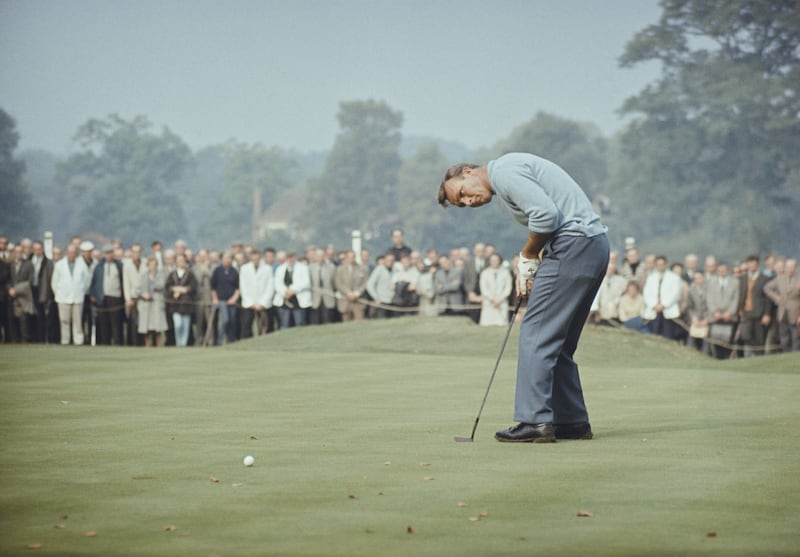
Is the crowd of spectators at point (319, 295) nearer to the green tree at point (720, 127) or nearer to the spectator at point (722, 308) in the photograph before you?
the spectator at point (722, 308)

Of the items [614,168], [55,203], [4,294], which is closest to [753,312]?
[4,294]

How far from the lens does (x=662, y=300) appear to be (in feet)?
86.3

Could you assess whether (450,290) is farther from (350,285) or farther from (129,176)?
(129,176)

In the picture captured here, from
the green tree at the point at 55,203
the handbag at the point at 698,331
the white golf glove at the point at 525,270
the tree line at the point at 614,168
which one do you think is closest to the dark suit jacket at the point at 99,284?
the handbag at the point at 698,331

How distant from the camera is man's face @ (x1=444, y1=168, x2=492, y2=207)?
29.0 feet

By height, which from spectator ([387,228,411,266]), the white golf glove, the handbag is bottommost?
the handbag

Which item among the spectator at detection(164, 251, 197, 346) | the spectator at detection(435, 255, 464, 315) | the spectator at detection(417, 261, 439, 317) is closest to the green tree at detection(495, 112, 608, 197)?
the spectator at detection(417, 261, 439, 317)

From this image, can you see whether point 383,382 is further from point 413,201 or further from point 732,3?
point 413,201

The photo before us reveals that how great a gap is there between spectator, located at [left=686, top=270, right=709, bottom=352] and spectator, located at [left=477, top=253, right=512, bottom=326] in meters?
3.63

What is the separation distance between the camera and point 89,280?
27062 mm

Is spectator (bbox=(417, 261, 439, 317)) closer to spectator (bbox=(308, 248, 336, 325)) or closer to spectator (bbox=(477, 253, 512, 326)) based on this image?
spectator (bbox=(308, 248, 336, 325))

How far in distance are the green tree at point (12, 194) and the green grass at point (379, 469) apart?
74.7m

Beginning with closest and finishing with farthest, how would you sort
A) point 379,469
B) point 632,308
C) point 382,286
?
1. point 379,469
2. point 632,308
3. point 382,286

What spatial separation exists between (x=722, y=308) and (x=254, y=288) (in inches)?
366
